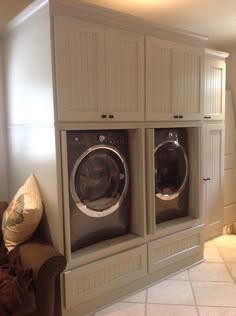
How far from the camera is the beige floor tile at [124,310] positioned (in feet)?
7.40

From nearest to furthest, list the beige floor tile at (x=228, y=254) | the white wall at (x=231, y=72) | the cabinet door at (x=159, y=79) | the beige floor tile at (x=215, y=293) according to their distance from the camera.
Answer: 1. the beige floor tile at (x=215, y=293)
2. the cabinet door at (x=159, y=79)
3. the beige floor tile at (x=228, y=254)
4. the white wall at (x=231, y=72)

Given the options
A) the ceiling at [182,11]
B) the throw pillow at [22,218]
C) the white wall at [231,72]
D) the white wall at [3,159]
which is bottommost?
the throw pillow at [22,218]

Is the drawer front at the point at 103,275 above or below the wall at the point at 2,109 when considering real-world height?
below

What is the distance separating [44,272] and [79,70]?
1.37 meters

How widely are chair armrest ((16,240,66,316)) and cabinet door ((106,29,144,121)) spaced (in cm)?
111

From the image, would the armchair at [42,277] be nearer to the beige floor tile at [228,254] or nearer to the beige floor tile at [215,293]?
the beige floor tile at [215,293]

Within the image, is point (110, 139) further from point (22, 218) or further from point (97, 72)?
point (22, 218)

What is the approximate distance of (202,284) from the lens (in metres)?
2.65

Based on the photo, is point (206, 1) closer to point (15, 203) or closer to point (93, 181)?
point (93, 181)

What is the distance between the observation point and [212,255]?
128 inches

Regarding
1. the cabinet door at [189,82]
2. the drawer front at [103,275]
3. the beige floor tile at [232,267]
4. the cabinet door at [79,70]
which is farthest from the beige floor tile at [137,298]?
the cabinet door at [189,82]

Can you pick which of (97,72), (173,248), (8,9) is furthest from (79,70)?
(173,248)

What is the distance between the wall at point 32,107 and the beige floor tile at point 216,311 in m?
1.25

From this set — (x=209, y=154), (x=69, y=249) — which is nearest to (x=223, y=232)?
(x=209, y=154)
